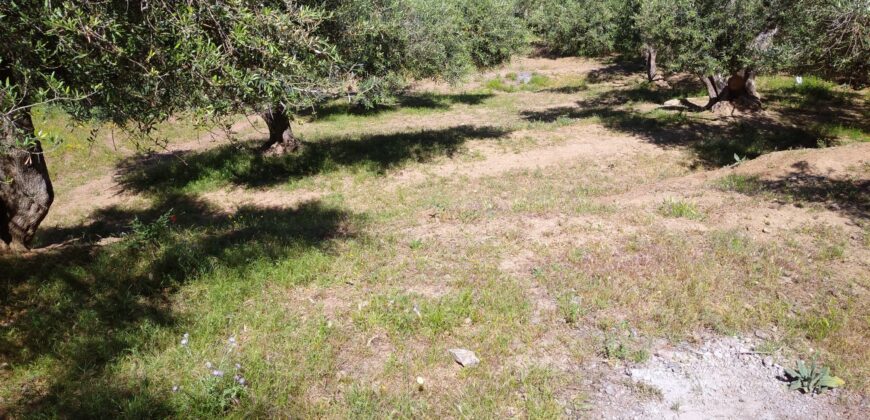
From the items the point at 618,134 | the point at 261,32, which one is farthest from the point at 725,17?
the point at 261,32

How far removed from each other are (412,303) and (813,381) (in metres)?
4.58

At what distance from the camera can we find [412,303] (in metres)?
6.71

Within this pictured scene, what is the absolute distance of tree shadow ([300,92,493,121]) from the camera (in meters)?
27.9

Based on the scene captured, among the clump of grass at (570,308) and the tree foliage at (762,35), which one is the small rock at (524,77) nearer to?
the tree foliage at (762,35)

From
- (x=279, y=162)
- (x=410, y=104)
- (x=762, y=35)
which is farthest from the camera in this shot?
(x=410, y=104)

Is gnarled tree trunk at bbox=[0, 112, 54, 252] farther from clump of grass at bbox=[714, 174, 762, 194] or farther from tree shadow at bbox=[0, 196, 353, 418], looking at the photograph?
clump of grass at bbox=[714, 174, 762, 194]

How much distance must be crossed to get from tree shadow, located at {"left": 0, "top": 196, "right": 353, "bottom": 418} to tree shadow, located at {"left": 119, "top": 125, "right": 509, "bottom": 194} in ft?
23.0

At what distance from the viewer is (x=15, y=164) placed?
827 centimetres

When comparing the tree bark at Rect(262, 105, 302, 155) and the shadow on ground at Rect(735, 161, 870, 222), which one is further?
the tree bark at Rect(262, 105, 302, 155)

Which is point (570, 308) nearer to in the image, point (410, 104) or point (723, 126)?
point (723, 126)

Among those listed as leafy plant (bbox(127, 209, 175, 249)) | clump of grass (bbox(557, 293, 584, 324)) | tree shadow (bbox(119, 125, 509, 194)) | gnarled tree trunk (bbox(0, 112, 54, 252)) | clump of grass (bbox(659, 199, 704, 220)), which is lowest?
clump of grass (bbox(659, 199, 704, 220))

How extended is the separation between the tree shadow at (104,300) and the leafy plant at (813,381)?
6.37m

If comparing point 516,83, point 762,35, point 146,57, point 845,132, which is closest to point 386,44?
point 146,57

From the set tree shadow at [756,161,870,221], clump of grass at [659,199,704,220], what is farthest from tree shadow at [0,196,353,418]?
tree shadow at [756,161,870,221]
